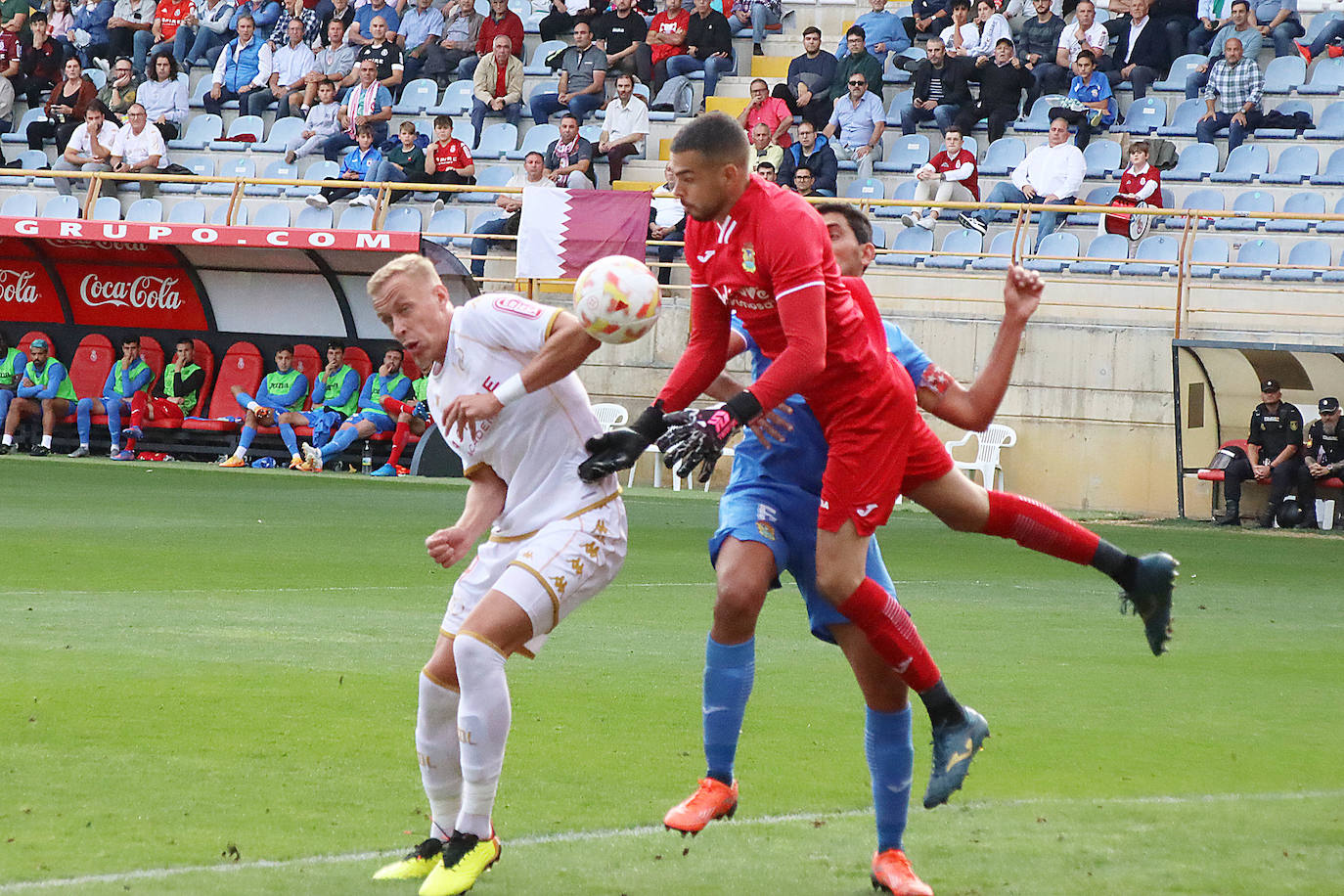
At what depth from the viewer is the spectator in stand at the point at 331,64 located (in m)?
25.6

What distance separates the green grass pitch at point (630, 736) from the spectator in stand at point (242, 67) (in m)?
15.8

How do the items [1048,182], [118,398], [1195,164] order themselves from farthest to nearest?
[118,398] < [1195,164] < [1048,182]

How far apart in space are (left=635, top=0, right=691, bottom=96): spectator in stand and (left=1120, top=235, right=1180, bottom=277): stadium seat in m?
7.78

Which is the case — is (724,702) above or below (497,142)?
below

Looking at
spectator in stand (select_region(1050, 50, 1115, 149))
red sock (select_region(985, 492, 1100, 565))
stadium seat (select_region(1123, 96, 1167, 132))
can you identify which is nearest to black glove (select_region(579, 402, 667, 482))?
red sock (select_region(985, 492, 1100, 565))

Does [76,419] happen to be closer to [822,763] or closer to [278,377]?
[278,377]

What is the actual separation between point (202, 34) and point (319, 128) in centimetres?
441

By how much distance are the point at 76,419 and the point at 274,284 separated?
11.4 feet

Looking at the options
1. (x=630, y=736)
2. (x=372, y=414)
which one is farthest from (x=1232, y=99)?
(x=630, y=736)

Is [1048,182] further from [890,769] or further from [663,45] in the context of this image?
[890,769]

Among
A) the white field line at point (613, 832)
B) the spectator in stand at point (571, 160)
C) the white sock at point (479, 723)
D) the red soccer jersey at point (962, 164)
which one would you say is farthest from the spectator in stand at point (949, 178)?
the white sock at point (479, 723)

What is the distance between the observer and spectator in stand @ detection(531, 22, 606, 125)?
2411cm

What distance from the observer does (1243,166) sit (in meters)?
20.9

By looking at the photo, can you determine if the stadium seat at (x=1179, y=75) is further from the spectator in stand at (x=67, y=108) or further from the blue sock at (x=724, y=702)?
the blue sock at (x=724, y=702)
